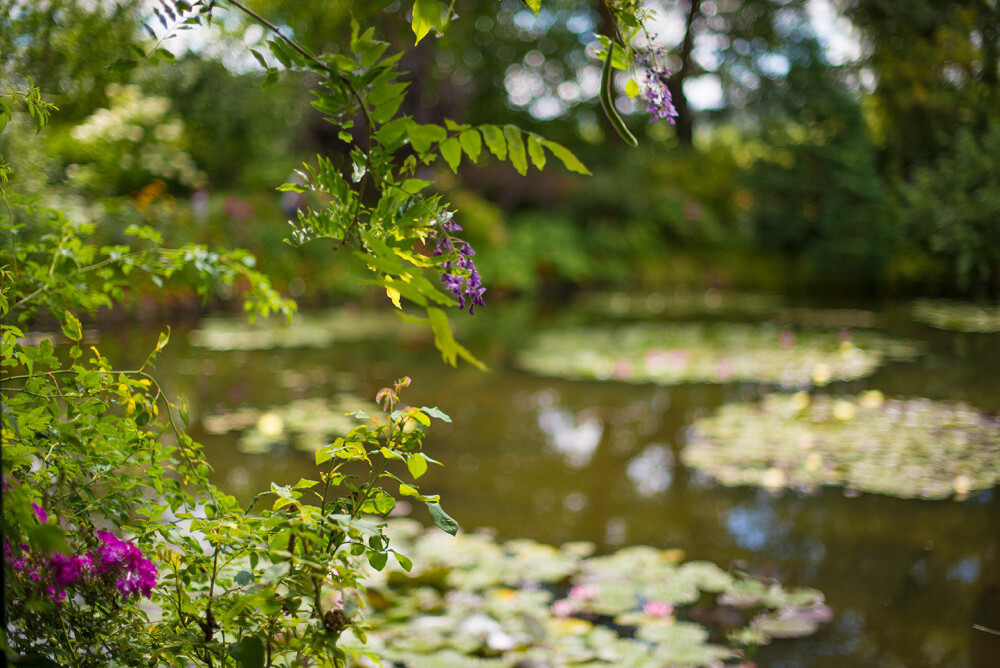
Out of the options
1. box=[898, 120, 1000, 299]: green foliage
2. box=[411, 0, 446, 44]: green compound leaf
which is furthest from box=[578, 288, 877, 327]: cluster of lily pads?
box=[411, 0, 446, 44]: green compound leaf

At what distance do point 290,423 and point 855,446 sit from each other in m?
2.86

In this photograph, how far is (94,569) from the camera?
90 cm

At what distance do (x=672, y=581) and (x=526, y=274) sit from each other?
9329 mm

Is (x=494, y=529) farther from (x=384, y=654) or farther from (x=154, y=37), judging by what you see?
(x=154, y=37)

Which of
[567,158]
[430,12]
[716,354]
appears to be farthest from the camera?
[716,354]

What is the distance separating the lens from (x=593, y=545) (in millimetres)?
2357

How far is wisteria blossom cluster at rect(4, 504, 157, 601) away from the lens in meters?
0.85

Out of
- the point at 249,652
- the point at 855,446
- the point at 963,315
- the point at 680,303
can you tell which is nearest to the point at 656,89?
the point at 249,652

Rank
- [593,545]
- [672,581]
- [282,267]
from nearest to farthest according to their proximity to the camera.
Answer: [672,581] < [593,545] < [282,267]

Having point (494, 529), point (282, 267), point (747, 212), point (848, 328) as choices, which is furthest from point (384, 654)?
point (747, 212)

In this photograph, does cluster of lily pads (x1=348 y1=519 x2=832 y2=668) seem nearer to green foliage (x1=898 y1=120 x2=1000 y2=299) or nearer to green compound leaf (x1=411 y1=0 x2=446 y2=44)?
green foliage (x1=898 y1=120 x2=1000 y2=299)

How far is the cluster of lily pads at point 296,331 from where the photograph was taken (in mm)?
6148

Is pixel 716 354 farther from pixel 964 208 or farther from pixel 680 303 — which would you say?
pixel 680 303

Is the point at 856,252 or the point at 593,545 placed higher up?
the point at 856,252
